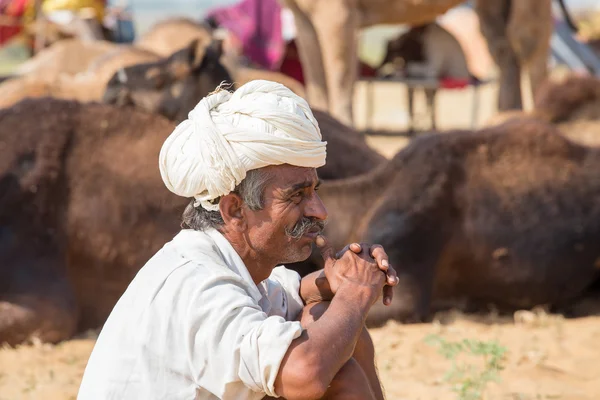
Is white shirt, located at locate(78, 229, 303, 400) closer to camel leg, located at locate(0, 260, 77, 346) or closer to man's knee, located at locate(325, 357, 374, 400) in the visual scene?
man's knee, located at locate(325, 357, 374, 400)

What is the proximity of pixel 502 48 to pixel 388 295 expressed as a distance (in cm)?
948

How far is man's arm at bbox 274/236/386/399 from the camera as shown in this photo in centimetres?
228

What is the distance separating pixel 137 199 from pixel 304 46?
538 cm

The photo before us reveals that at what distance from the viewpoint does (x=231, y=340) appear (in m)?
2.30

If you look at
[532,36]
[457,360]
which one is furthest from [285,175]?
[532,36]

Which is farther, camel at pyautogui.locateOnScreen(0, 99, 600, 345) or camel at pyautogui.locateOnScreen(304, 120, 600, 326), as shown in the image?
camel at pyautogui.locateOnScreen(304, 120, 600, 326)

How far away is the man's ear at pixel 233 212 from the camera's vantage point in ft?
8.59

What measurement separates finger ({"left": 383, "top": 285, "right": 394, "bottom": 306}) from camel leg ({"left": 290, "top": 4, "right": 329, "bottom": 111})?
7567 mm

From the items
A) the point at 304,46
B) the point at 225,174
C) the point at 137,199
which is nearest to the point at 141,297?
the point at 225,174

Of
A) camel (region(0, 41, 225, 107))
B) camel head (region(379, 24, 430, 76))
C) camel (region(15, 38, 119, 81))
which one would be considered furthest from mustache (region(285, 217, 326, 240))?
camel head (region(379, 24, 430, 76))

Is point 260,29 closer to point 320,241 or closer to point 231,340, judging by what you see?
point 320,241

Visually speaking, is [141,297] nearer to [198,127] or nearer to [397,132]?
[198,127]

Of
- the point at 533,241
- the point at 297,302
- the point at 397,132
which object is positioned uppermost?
the point at 297,302

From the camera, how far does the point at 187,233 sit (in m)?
2.61
